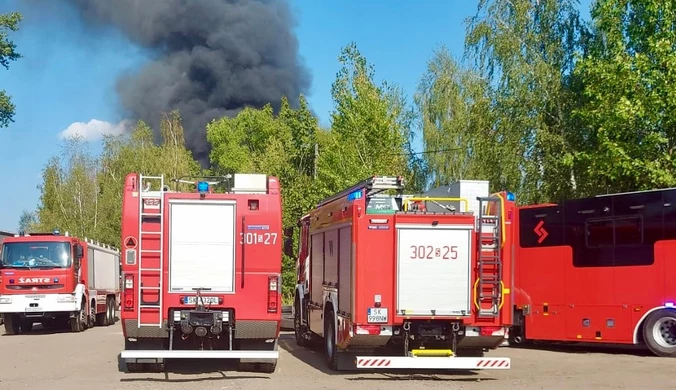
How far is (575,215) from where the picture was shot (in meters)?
18.3

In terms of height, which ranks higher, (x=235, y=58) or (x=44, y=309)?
(x=235, y=58)

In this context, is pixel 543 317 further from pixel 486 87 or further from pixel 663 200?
pixel 486 87

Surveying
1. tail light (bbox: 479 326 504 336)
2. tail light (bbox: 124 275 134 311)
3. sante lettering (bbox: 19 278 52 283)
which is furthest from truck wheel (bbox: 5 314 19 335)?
tail light (bbox: 479 326 504 336)

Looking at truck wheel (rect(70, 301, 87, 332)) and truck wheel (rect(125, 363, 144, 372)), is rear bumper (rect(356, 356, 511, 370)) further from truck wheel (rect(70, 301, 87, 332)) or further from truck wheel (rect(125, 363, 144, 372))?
truck wheel (rect(70, 301, 87, 332))

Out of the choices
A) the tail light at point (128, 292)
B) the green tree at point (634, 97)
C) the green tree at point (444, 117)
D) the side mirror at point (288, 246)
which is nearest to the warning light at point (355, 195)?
the tail light at point (128, 292)

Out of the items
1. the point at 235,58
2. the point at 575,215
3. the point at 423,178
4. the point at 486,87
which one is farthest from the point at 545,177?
the point at 235,58

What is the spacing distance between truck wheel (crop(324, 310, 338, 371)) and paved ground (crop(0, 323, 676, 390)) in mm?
219

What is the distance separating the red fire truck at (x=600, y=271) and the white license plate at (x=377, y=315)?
557 centimetres

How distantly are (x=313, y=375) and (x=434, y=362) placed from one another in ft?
7.32

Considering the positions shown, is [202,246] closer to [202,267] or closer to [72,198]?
[202,267]

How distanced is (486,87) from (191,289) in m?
22.1

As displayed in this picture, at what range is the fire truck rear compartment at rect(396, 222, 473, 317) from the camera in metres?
12.7

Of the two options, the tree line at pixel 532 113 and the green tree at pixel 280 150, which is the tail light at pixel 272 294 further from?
the green tree at pixel 280 150

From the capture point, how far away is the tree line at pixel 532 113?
942 inches
